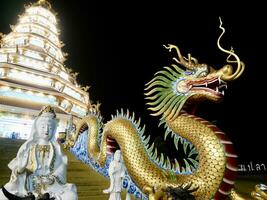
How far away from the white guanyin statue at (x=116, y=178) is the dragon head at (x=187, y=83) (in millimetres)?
1290

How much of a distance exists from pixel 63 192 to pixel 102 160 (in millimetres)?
5097

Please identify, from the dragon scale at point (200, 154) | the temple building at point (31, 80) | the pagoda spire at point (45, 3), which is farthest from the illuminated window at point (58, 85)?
the dragon scale at point (200, 154)

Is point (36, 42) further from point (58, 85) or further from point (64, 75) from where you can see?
point (58, 85)

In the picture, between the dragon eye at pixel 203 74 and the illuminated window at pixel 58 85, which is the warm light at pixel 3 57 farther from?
the dragon eye at pixel 203 74

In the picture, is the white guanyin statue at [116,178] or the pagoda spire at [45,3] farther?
the pagoda spire at [45,3]

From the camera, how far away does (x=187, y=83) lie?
236 inches

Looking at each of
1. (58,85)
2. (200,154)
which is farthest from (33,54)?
(200,154)

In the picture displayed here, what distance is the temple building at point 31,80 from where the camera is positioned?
57.8ft

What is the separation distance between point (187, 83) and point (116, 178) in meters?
2.42

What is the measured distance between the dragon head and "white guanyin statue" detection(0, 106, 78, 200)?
303cm

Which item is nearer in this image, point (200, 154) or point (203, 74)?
point (200, 154)

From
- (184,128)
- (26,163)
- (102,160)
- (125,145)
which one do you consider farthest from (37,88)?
(26,163)

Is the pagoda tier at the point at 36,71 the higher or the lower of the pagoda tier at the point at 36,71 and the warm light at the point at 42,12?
the lower

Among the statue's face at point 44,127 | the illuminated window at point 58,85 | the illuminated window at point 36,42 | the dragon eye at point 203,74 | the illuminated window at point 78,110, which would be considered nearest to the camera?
the statue's face at point 44,127
